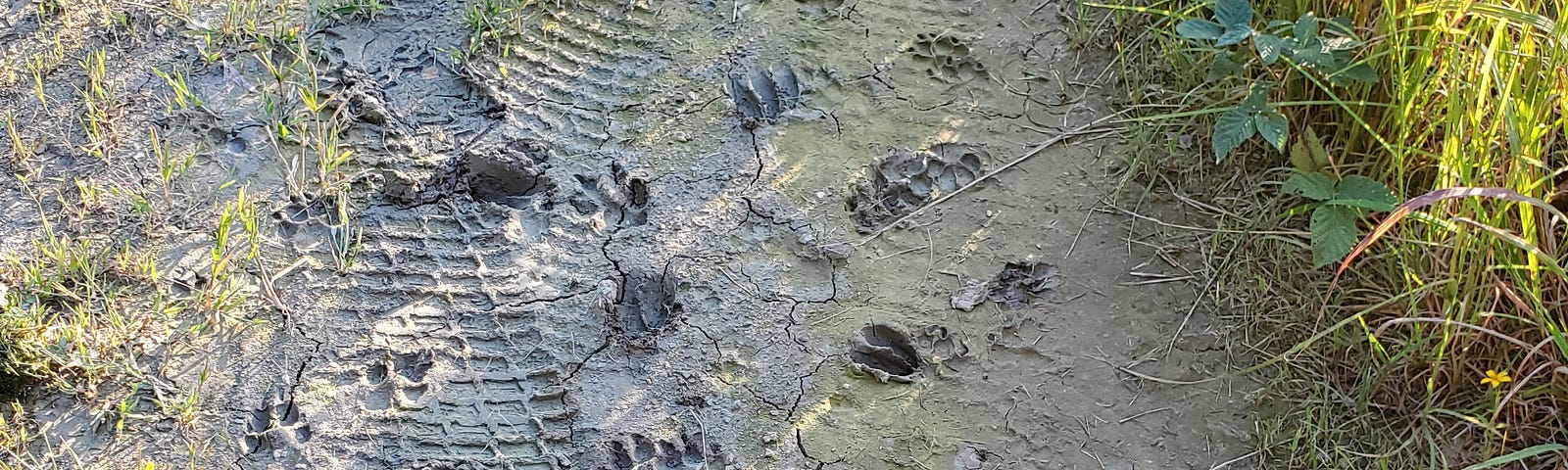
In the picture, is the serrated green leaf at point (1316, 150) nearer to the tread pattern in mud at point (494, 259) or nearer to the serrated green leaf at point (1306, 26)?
the serrated green leaf at point (1306, 26)

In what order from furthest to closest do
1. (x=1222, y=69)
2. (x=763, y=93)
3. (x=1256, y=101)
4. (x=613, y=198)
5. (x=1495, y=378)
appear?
(x=763, y=93)
(x=613, y=198)
(x=1222, y=69)
(x=1256, y=101)
(x=1495, y=378)

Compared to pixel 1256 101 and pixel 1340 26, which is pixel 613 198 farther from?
pixel 1340 26

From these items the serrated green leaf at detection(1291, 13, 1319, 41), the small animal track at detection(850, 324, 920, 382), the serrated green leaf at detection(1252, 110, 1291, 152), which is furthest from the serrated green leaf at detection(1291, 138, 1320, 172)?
the small animal track at detection(850, 324, 920, 382)

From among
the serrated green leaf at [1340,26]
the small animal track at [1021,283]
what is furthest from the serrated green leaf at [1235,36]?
the small animal track at [1021,283]

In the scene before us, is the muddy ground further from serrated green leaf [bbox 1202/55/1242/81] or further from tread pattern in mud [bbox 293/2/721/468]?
serrated green leaf [bbox 1202/55/1242/81]

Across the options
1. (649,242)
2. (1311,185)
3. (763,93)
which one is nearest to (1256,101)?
(1311,185)

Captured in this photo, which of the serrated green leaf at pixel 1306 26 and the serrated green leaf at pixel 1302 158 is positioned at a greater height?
the serrated green leaf at pixel 1306 26

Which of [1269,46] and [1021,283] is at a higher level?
[1269,46]
